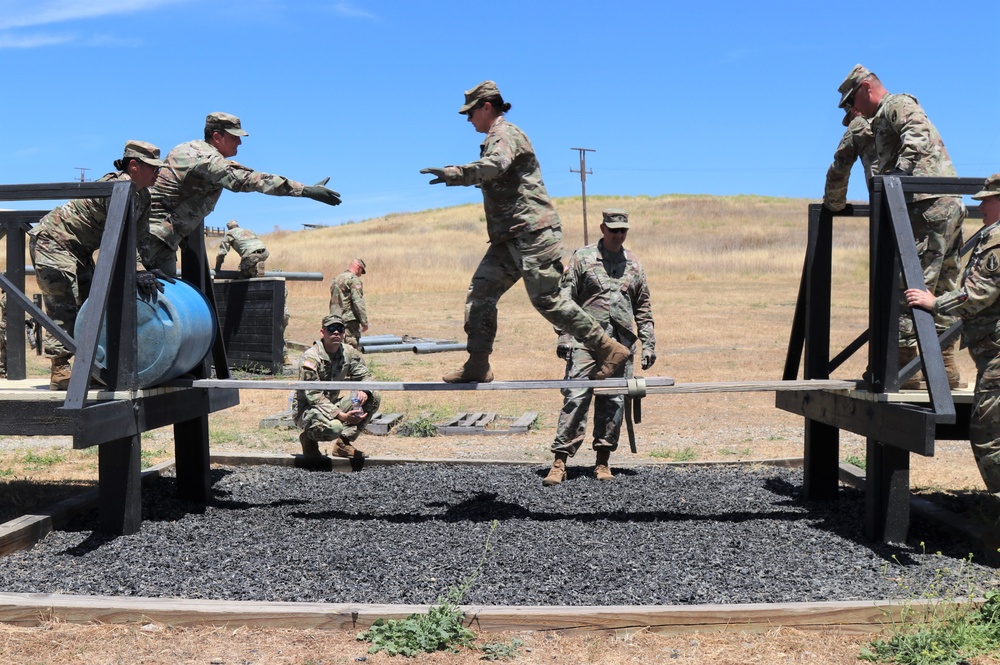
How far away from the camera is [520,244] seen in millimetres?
6184

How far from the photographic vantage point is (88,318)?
552 cm

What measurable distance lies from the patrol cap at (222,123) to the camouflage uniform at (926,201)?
4.40 meters

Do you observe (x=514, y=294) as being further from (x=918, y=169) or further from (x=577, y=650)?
(x=577, y=650)

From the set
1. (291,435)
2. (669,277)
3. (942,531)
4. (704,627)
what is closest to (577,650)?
(704,627)

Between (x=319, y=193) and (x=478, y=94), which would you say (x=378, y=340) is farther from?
(x=478, y=94)

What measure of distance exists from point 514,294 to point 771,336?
48.9ft

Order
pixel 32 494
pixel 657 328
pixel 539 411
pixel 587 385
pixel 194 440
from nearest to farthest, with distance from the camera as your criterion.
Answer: pixel 587 385 < pixel 194 440 < pixel 32 494 < pixel 539 411 < pixel 657 328

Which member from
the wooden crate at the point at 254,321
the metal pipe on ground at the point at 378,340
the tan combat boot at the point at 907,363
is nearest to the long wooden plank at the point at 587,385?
the tan combat boot at the point at 907,363

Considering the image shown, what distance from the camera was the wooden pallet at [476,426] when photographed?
10.9 m

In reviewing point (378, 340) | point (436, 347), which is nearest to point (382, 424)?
point (436, 347)

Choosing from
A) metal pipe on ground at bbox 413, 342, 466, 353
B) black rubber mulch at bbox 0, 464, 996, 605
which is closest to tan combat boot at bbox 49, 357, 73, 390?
black rubber mulch at bbox 0, 464, 996, 605

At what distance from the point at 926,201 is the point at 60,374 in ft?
19.5

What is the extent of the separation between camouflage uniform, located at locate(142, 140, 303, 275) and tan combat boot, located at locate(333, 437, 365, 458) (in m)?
2.47

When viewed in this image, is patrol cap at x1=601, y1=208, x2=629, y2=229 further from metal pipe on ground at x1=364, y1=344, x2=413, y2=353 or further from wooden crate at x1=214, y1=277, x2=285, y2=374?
metal pipe on ground at x1=364, y1=344, x2=413, y2=353
